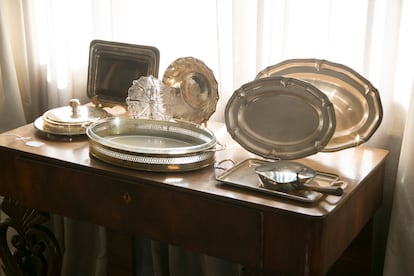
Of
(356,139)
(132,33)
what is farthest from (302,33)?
(132,33)

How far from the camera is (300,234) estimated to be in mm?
1264

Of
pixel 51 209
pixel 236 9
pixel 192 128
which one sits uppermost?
pixel 236 9

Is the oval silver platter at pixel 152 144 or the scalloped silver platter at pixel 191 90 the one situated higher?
the scalloped silver platter at pixel 191 90

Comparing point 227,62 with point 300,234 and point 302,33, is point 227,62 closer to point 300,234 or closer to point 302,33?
point 302,33

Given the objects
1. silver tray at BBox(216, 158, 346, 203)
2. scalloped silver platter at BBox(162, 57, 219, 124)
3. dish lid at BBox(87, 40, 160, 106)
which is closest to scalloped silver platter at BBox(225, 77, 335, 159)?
silver tray at BBox(216, 158, 346, 203)

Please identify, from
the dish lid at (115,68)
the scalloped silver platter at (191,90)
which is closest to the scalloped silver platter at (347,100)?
the scalloped silver platter at (191,90)

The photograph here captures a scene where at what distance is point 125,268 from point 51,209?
0.93ft

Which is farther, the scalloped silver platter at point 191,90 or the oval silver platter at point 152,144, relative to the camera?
the scalloped silver platter at point 191,90

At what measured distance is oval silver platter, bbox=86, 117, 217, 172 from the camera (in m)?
1.44

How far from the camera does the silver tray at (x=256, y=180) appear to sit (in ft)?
4.31

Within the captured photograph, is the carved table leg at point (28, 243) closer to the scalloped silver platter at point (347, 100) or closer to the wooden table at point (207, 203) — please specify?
the wooden table at point (207, 203)

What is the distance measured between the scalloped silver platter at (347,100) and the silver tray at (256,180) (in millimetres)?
106

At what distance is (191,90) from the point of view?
5.47ft

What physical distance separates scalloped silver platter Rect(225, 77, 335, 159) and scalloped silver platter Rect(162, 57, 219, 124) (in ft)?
0.54
